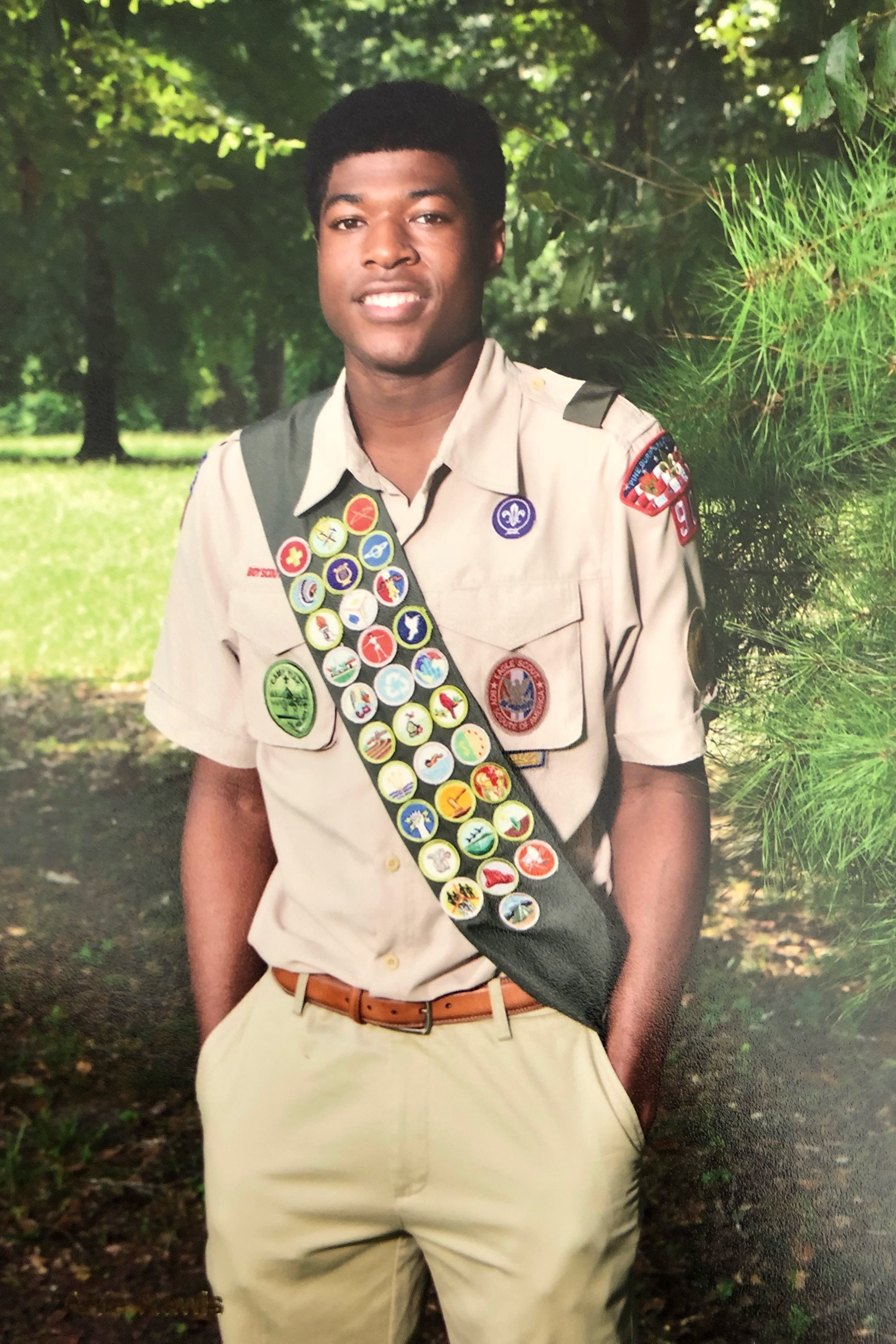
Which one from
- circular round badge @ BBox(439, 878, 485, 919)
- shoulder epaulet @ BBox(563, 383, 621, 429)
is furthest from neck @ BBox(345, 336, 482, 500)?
circular round badge @ BBox(439, 878, 485, 919)

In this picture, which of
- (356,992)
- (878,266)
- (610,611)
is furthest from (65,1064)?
(878,266)

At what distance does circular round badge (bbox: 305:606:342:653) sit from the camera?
4.58ft

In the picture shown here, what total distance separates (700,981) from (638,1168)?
258 mm

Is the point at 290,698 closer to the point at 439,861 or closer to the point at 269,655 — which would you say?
the point at 269,655

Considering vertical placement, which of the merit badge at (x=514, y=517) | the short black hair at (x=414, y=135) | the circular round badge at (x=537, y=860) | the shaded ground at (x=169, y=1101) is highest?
the short black hair at (x=414, y=135)

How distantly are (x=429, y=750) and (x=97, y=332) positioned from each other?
0.79m

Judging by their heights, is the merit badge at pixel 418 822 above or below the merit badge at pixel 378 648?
below

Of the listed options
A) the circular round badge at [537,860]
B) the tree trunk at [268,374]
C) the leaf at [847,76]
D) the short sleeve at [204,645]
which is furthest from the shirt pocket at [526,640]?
the leaf at [847,76]

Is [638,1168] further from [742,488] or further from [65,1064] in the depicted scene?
[65,1064]

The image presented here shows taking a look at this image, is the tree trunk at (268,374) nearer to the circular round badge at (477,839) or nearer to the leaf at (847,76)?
the circular round badge at (477,839)

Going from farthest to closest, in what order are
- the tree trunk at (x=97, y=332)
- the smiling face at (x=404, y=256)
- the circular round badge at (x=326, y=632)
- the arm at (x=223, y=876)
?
the tree trunk at (x=97, y=332)
the arm at (x=223, y=876)
the circular round badge at (x=326, y=632)
the smiling face at (x=404, y=256)

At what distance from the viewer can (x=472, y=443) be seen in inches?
52.9

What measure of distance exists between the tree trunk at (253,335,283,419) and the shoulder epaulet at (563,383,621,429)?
0.39 metres

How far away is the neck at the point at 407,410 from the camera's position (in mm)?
1358
